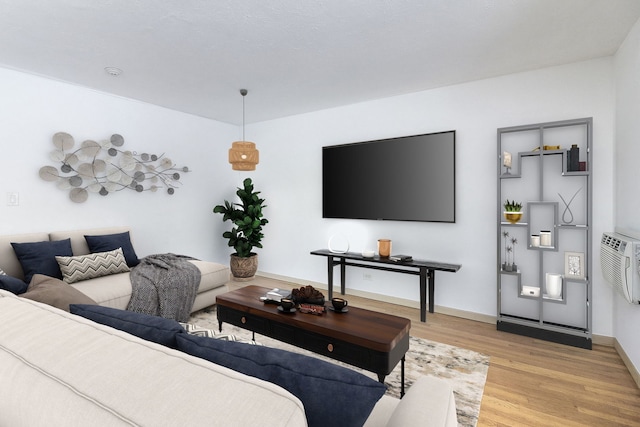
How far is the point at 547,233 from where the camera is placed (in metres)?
2.99

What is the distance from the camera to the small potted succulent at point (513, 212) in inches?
120

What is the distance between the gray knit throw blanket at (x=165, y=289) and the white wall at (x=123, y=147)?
3.40ft

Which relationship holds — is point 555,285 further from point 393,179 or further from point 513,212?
point 393,179

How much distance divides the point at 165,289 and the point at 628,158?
4.12 meters

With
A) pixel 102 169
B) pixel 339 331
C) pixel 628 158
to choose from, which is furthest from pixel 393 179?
pixel 102 169

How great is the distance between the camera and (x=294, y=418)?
54cm

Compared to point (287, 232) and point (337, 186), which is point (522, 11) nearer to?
point (337, 186)

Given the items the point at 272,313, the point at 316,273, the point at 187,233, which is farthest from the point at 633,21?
the point at 187,233

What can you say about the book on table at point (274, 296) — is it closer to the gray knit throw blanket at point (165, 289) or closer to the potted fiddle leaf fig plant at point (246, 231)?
the gray knit throw blanket at point (165, 289)

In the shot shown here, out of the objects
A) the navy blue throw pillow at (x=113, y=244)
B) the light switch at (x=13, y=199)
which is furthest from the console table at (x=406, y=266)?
the light switch at (x=13, y=199)

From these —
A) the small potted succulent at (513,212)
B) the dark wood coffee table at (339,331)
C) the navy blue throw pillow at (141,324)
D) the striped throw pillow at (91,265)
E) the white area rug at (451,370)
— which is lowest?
the white area rug at (451,370)

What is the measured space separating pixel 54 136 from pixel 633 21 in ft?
17.4

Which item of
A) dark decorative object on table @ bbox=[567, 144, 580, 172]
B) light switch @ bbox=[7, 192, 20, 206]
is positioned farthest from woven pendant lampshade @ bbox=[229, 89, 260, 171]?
dark decorative object on table @ bbox=[567, 144, 580, 172]

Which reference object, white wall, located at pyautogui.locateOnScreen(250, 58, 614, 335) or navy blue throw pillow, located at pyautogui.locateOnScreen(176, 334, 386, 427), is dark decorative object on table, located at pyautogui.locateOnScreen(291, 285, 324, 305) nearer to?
navy blue throw pillow, located at pyautogui.locateOnScreen(176, 334, 386, 427)
